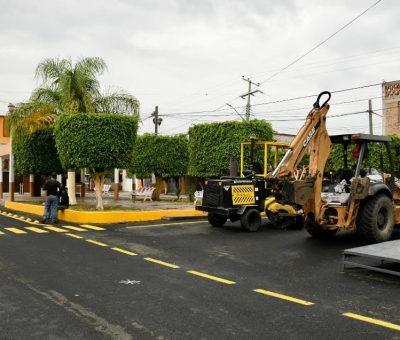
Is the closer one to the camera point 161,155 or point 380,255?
point 380,255

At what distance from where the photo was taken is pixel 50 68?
2036 cm

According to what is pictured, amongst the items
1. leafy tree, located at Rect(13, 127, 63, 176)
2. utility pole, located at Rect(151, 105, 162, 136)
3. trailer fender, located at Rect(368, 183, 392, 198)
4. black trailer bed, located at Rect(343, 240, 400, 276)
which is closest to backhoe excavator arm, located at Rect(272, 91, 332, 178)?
trailer fender, located at Rect(368, 183, 392, 198)

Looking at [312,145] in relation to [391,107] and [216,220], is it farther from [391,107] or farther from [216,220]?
[391,107]

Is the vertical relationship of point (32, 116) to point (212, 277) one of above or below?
above

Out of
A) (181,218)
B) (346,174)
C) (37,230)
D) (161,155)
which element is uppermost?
(161,155)

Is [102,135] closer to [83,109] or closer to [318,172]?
[83,109]

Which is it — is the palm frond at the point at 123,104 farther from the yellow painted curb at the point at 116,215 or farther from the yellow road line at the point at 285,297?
the yellow road line at the point at 285,297

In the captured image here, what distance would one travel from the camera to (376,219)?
10414 millimetres

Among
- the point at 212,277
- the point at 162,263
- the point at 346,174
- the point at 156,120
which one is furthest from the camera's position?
A: the point at 156,120

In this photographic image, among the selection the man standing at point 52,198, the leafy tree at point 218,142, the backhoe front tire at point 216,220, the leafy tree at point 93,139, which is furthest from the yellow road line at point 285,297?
the leafy tree at point 218,142

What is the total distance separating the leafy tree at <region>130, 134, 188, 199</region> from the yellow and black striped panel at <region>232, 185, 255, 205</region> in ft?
39.8

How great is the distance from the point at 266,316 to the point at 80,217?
11.6 meters

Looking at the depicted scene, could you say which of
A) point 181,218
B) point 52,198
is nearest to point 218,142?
point 181,218

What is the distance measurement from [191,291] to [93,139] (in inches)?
425
